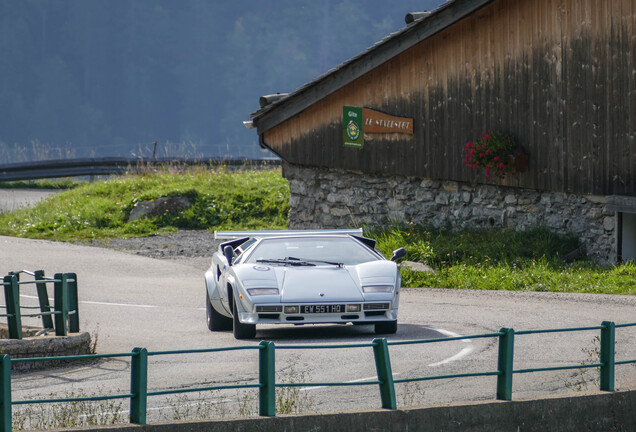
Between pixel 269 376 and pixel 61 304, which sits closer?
pixel 269 376

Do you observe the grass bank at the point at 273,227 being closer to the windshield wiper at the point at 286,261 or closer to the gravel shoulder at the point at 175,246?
the gravel shoulder at the point at 175,246

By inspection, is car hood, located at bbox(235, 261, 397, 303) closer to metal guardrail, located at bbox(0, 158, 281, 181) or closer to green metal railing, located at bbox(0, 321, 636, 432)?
green metal railing, located at bbox(0, 321, 636, 432)

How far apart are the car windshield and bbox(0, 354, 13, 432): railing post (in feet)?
19.8

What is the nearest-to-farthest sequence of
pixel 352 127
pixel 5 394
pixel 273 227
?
pixel 5 394 → pixel 352 127 → pixel 273 227

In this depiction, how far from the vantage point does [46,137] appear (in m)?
111

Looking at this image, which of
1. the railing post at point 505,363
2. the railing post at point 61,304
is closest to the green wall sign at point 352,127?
the railing post at point 61,304

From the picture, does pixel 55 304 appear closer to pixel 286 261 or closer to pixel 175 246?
pixel 286 261

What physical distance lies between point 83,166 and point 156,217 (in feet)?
30.6

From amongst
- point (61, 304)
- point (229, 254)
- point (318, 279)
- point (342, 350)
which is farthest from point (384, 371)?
point (229, 254)

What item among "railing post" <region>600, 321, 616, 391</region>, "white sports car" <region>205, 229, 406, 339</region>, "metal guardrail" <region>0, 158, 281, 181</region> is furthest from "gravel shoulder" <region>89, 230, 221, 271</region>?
"railing post" <region>600, 321, 616, 391</region>

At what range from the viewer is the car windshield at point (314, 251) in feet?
41.8

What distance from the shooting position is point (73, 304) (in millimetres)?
11875

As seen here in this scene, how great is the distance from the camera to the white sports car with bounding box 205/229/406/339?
38.0ft

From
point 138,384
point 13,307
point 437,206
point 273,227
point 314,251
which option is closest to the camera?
point 138,384
